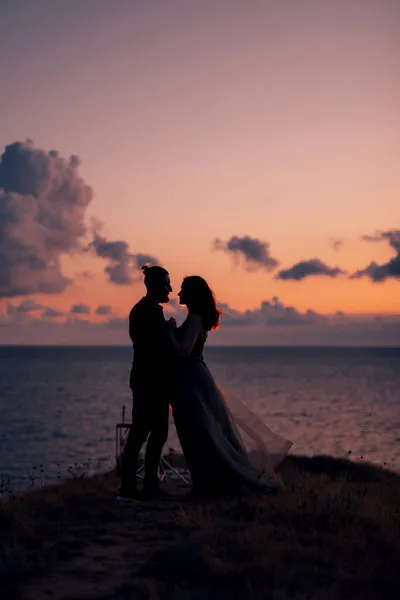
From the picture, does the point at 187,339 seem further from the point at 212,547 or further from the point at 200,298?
the point at 212,547

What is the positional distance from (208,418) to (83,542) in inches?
103

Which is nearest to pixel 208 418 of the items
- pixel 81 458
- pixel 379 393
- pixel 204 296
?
pixel 204 296

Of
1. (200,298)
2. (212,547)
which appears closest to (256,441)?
(200,298)

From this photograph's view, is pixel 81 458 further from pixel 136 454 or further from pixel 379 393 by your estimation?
pixel 379 393

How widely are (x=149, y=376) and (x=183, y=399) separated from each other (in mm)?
587

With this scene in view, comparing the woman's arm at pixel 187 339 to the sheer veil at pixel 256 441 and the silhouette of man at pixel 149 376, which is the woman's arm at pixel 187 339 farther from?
the sheer veil at pixel 256 441

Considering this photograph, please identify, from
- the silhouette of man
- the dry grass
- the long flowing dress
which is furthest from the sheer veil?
the silhouette of man

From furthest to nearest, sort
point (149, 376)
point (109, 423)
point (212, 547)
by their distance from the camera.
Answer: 1. point (109, 423)
2. point (149, 376)
3. point (212, 547)

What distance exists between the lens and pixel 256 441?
1072 centimetres

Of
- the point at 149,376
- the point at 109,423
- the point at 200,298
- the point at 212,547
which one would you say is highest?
the point at 200,298

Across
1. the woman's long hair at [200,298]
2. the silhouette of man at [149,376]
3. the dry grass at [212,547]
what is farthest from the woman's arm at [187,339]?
the dry grass at [212,547]

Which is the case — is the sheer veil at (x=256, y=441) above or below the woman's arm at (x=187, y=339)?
below

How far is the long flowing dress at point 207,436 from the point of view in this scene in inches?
387

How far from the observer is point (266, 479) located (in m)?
10.2
